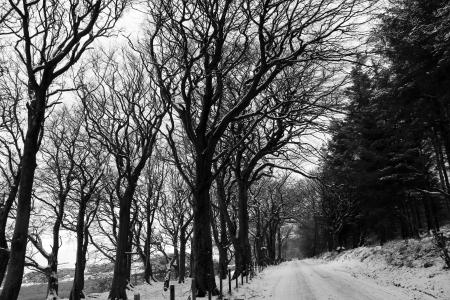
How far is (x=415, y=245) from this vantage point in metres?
18.2

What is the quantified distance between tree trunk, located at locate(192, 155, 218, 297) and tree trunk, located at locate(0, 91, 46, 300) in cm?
544

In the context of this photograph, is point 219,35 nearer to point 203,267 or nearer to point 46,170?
point 203,267

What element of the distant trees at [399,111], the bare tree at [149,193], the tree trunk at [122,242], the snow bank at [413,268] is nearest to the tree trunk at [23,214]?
the tree trunk at [122,242]

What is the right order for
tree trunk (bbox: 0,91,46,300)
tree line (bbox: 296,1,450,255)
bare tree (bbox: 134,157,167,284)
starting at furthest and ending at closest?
1. bare tree (bbox: 134,157,167,284)
2. tree line (bbox: 296,1,450,255)
3. tree trunk (bbox: 0,91,46,300)

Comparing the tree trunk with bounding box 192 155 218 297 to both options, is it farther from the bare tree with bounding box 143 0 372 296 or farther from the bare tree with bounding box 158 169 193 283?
the bare tree with bounding box 158 169 193 283

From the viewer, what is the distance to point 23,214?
849 cm

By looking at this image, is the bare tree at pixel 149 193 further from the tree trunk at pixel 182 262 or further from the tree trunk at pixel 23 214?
the tree trunk at pixel 23 214

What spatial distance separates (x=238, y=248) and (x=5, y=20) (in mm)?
16257

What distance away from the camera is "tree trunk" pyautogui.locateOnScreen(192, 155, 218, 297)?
12.0 m

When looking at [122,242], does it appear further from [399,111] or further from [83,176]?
[399,111]

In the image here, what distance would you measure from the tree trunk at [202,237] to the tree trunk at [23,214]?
5.44 m

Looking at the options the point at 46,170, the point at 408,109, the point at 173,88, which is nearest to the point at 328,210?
the point at 408,109

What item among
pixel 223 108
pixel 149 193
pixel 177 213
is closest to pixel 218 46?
pixel 223 108

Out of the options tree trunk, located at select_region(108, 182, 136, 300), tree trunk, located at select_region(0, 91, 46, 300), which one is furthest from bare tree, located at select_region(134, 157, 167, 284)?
tree trunk, located at select_region(0, 91, 46, 300)
